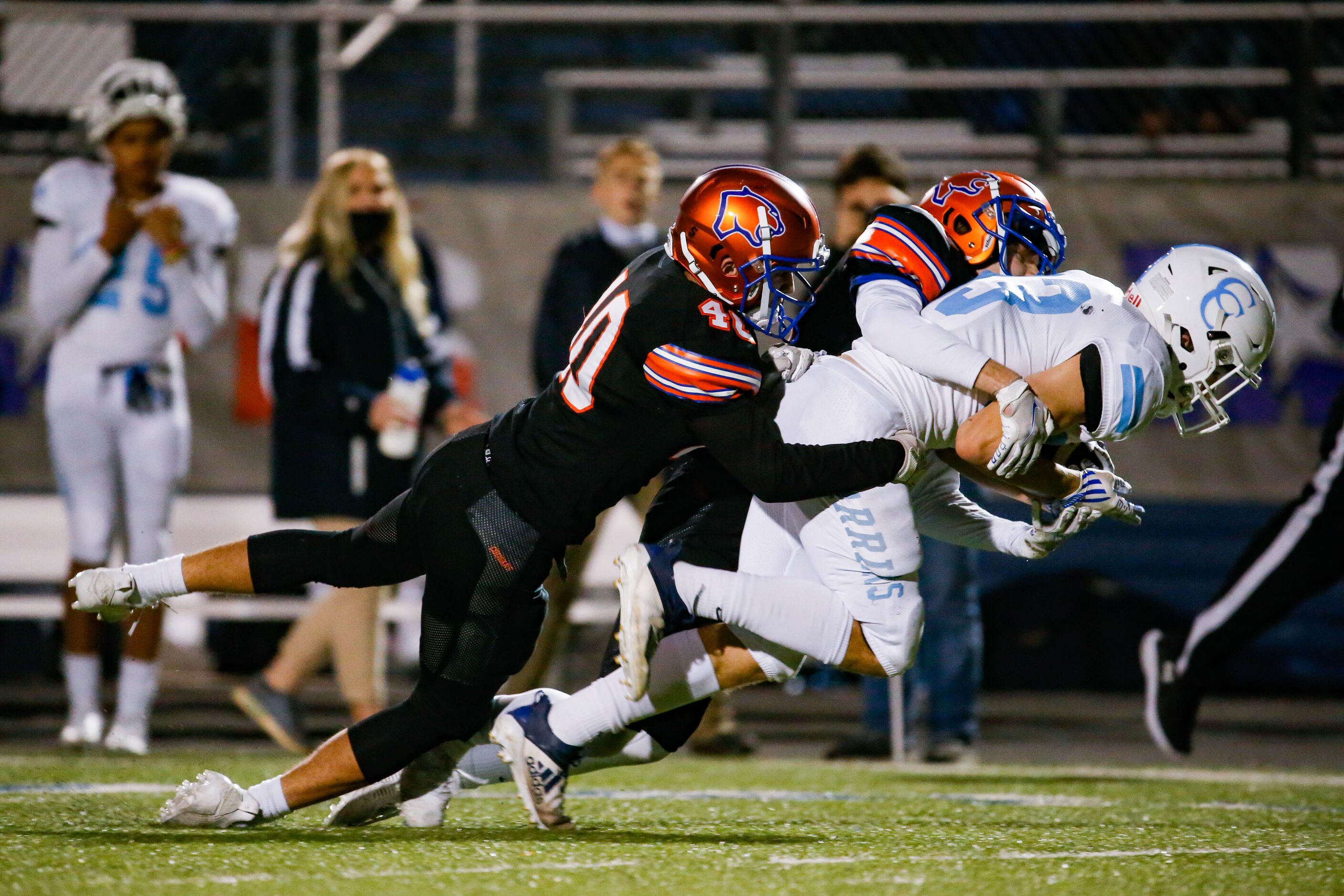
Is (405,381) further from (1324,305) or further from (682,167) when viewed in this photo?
(1324,305)

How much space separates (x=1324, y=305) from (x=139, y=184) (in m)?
4.73

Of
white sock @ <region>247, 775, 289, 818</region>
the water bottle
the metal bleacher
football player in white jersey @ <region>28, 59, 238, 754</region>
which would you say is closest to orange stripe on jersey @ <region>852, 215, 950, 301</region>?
white sock @ <region>247, 775, 289, 818</region>

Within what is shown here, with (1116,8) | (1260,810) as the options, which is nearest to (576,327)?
(1260,810)

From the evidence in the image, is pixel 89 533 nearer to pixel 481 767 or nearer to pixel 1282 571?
pixel 481 767

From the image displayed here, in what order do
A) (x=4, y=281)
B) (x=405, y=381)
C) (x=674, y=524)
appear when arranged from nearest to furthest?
(x=674, y=524) < (x=405, y=381) < (x=4, y=281)

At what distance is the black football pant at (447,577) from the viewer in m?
3.36

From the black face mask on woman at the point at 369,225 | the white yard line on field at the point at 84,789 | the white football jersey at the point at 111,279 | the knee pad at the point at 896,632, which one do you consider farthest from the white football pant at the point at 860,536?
the white football jersey at the point at 111,279

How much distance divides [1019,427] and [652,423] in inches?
27.2

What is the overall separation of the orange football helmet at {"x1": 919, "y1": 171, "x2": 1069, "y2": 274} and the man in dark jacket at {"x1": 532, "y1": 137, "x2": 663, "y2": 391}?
84.5 inches

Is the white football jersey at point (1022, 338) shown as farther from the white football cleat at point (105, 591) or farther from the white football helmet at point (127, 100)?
the white football helmet at point (127, 100)

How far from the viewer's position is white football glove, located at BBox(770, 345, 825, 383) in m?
3.58

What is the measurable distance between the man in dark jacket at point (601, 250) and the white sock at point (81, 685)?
172 centimetres

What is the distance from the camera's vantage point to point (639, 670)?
3.28 meters

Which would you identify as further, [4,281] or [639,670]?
[4,281]
